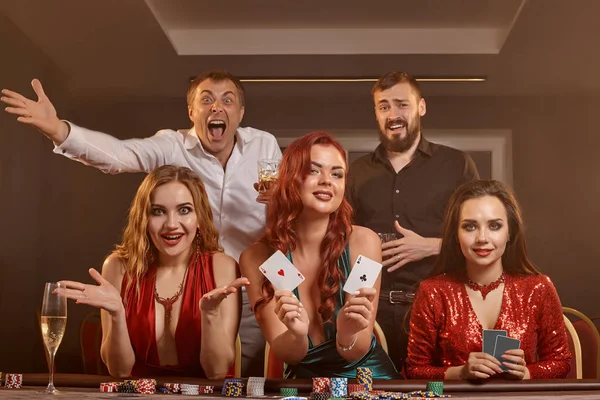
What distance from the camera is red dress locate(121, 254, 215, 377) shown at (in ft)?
8.79

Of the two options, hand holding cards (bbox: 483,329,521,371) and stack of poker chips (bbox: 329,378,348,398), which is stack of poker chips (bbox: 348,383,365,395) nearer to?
stack of poker chips (bbox: 329,378,348,398)

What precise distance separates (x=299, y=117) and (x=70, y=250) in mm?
1180

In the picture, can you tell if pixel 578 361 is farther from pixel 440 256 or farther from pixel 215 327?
pixel 215 327

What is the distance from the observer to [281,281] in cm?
252

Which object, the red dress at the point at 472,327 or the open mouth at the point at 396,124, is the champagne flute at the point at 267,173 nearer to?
the open mouth at the point at 396,124

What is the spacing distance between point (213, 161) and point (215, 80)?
0.37m

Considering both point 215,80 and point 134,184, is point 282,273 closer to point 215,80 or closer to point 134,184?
point 134,184

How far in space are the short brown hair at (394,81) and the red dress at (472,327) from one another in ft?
3.01

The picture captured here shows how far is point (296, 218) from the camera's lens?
2885mm

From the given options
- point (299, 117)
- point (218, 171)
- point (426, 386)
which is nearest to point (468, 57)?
point (299, 117)

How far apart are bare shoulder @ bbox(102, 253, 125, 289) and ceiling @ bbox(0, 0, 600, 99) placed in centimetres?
77

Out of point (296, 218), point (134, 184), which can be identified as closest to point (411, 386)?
point (296, 218)

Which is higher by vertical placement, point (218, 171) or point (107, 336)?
point (218, 171)

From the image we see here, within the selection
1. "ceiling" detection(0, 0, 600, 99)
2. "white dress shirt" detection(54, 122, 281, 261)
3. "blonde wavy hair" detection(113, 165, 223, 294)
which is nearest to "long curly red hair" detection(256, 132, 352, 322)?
"white dress shirt" detection(54, 122, 281, 261)
